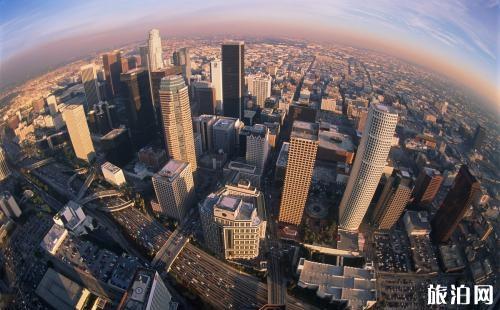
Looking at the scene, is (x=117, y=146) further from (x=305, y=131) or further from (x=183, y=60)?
(x=183, y=60)

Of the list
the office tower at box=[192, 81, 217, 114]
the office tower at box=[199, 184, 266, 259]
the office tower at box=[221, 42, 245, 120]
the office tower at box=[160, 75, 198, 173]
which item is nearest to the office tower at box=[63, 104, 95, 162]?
the office tower at box=[160, 75, 198, 173]

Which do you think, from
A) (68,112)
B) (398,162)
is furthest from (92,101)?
(398,162)

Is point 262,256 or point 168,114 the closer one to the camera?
point 262,256

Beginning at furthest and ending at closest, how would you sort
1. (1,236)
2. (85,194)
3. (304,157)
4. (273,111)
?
(273,111), (85,194), (1,236), (304,157)

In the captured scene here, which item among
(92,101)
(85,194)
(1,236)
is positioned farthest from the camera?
(92,101)

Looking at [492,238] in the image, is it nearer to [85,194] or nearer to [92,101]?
[85,194]

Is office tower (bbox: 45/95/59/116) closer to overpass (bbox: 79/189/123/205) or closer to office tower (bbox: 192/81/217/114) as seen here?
overpass (bbox: 79/189/123/205)

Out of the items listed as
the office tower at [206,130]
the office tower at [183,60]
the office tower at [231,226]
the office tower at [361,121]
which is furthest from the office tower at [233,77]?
the office tower at [231,226]
